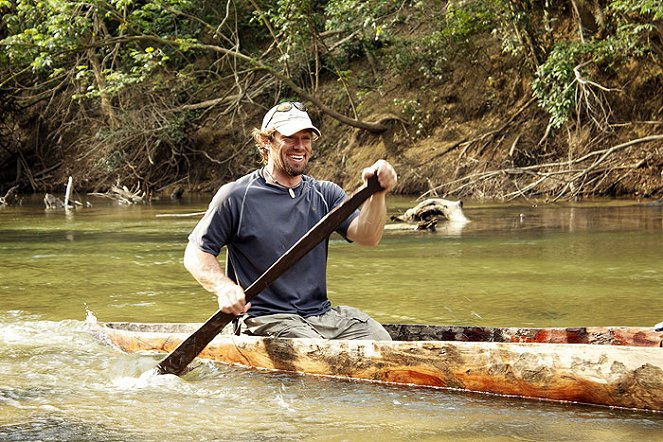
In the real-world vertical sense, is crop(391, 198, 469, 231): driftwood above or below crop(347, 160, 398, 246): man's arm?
below

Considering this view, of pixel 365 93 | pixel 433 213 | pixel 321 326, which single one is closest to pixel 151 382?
pixel 321 326

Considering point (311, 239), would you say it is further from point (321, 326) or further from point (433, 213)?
point (433, 213)

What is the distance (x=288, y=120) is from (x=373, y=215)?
62 cm

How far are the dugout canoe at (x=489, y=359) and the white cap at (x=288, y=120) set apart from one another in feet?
3.40

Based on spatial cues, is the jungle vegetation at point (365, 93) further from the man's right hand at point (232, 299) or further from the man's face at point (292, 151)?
the man's right hand at point (232, 299)

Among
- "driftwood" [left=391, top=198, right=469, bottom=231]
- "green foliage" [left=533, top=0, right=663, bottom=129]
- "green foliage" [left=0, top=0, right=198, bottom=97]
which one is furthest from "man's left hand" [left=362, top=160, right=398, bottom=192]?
"green foliage" [left=0, top=0, right=198, bottom=97]

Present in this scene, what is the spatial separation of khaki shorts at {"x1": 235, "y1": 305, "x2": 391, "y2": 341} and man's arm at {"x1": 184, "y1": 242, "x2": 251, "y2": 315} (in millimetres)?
267

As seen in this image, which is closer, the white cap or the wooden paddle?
the wooden paddle

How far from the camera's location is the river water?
386 cm

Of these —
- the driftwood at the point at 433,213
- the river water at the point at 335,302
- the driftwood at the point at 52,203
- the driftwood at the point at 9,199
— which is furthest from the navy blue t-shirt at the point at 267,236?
the driftwood at the point at 9,199

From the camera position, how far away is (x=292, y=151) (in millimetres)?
4625

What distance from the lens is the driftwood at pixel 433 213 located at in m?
12.3

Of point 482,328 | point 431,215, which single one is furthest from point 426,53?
point 482,328

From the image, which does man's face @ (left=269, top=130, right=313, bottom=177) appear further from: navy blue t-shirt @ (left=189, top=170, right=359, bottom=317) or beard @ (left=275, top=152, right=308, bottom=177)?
navy blue t-shirt @ (left=189, top=170, right=359, bottom=317)
